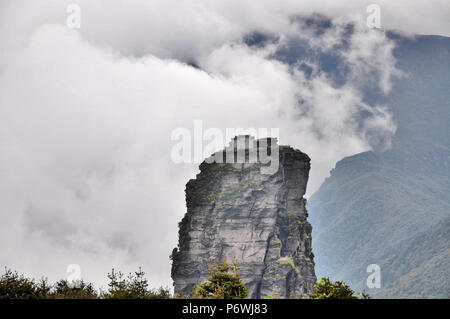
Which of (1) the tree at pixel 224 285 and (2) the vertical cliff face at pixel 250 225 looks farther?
(2) the vertical cliff face at pixel 250 225

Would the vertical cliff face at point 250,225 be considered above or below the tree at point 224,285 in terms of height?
above

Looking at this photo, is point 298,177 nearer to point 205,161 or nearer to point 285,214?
point 285,214

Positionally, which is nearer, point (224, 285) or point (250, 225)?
point (224, 285)

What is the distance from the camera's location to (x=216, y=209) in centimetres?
17662

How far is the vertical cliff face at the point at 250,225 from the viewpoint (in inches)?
6447

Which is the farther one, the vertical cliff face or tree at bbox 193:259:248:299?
the vertical cliff face

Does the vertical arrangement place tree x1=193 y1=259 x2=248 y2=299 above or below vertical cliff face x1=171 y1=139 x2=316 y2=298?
below

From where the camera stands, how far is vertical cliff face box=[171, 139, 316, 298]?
163750mm

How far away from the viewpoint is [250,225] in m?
172

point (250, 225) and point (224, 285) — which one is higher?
point (250, 225)
